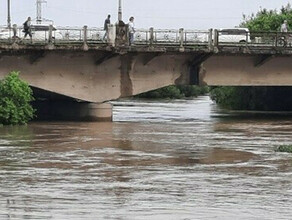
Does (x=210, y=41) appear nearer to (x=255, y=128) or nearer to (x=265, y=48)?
(x=265, y=48)

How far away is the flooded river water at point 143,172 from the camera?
Answer: 810 inches

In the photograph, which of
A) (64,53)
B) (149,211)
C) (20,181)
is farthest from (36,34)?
(149,211)

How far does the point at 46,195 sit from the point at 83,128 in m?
22.5

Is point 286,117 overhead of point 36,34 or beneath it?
beneath

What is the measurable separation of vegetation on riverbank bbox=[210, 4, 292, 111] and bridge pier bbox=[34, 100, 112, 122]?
1531 centimetres

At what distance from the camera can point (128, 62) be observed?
50.4m

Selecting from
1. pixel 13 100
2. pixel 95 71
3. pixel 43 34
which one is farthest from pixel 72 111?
pixel 13 100

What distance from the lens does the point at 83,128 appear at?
44.6 metres

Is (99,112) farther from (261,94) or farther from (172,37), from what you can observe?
(261,94)

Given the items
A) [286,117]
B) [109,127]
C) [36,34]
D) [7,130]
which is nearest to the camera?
[7,130]

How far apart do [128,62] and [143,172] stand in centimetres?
2359

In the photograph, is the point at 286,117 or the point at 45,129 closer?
the point at 45,129

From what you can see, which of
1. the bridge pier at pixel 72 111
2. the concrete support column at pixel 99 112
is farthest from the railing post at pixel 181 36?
the concrete support column at pixel 99 112

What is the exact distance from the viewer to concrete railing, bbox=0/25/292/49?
48.3 metres
